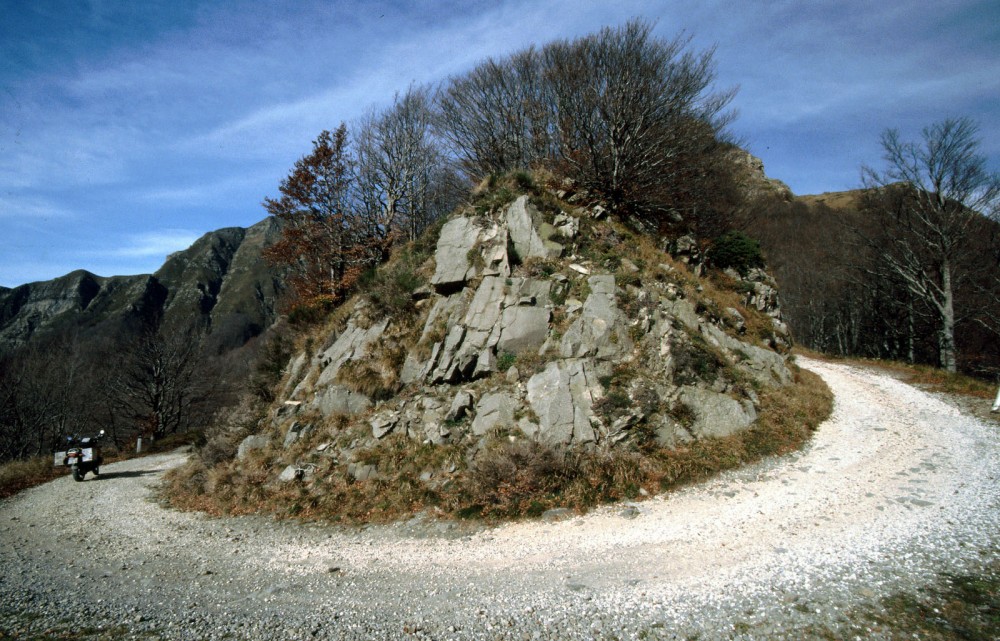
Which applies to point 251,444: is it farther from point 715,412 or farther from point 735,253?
point 735,253

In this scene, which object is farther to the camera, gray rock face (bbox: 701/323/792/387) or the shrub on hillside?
the shrub on hillside

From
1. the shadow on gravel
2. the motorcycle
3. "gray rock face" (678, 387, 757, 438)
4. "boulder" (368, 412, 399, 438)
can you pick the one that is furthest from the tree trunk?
the motorcycle

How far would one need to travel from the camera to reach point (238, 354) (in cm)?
7644

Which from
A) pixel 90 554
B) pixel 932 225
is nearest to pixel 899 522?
pixel 90 554

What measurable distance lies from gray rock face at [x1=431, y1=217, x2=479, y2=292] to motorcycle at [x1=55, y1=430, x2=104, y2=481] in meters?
13.7

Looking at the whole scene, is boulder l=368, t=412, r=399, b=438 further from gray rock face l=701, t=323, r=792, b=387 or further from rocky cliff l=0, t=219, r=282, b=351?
rocky cliff l=0, t=219, r=282, b=351

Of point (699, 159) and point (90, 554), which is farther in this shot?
point (699, 159)

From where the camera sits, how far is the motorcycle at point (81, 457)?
16000 mm

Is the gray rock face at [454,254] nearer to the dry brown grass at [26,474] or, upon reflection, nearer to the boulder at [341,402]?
the boulder at [341,402]

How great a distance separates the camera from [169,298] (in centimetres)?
12025

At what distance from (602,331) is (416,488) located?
6195mm

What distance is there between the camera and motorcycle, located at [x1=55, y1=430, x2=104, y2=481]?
16000 mm

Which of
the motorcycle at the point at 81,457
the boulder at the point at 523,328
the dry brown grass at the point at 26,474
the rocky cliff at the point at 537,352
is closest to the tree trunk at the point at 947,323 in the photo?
the rocky cliff at the point at 537,352

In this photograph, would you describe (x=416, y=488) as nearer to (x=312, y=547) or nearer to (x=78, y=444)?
(x=312, y=547)
